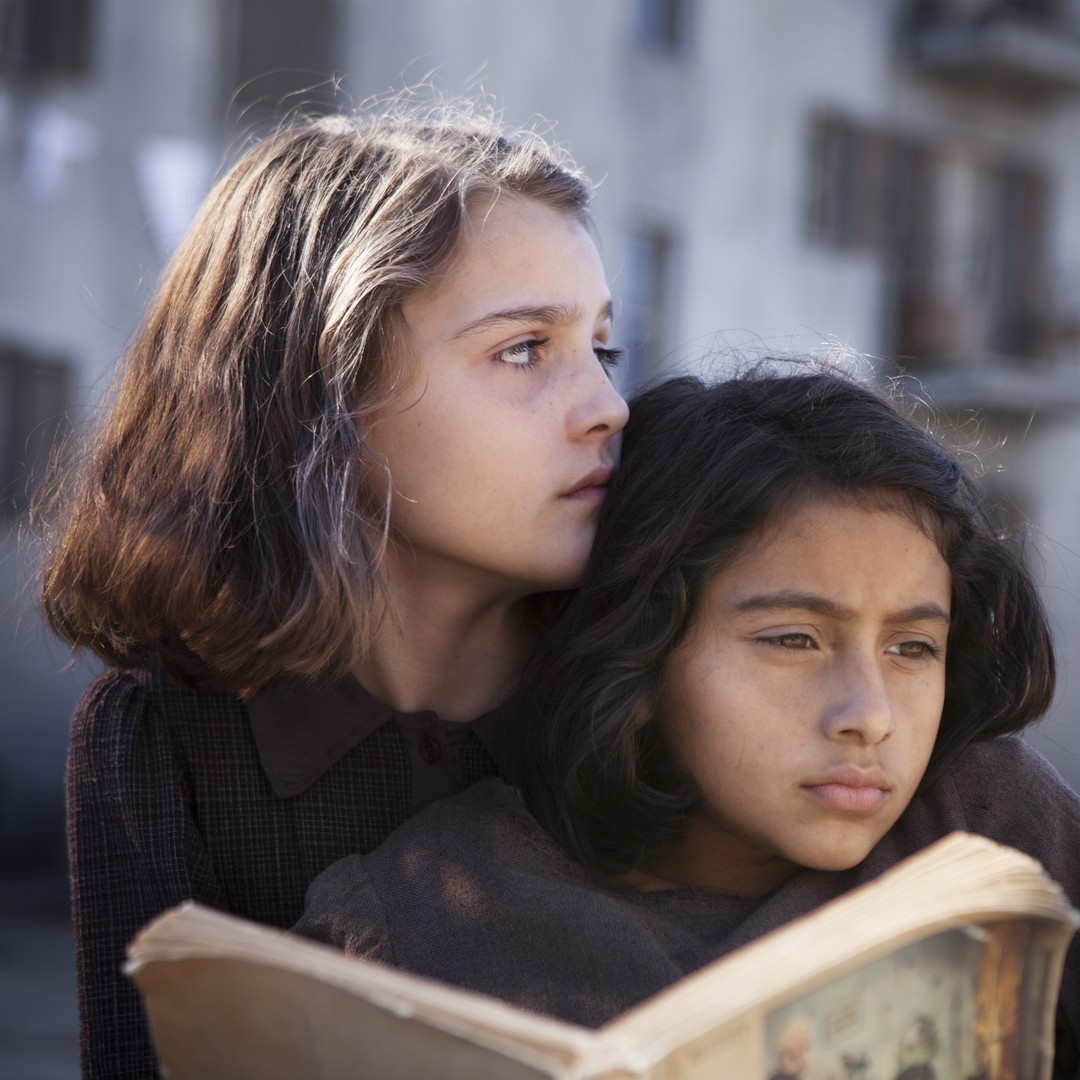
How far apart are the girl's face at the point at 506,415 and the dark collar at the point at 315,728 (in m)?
0.21

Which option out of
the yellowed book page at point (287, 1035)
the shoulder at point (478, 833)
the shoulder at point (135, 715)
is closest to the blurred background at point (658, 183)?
the shoulder at point (135, 715)

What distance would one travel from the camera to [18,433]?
33.9 feet

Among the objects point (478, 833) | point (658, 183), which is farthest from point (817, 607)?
point (658, 183)

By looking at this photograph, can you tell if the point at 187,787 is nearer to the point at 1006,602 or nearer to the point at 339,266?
the point at 339,266

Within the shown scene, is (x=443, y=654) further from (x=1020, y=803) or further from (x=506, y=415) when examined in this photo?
(x=1020, y=803)

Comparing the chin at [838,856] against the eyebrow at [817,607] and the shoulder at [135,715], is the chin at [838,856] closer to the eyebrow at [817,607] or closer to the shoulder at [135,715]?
the eyebrow at [817,607]

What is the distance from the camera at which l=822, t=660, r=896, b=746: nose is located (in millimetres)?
1655

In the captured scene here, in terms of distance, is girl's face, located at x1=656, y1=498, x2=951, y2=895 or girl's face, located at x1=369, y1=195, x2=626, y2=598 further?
girl's face, located at x1=369, y1=195, x2=626, y2=598

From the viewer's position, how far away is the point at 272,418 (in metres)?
2.08

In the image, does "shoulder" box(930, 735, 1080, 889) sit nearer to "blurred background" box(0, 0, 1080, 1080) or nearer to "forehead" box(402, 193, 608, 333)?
"forehead" box(402, 193, 608, 333)

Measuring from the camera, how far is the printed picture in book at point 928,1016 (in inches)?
44.6

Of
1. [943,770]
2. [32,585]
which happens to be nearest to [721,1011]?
[943,770]

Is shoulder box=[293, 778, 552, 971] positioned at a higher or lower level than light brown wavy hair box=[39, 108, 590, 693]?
lower

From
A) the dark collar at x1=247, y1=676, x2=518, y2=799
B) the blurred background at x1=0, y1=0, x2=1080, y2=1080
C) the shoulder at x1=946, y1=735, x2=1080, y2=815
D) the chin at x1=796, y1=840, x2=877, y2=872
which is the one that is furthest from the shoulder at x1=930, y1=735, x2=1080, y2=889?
the blurred background at x1=0, y1=0, x2=1080, y2=1080
